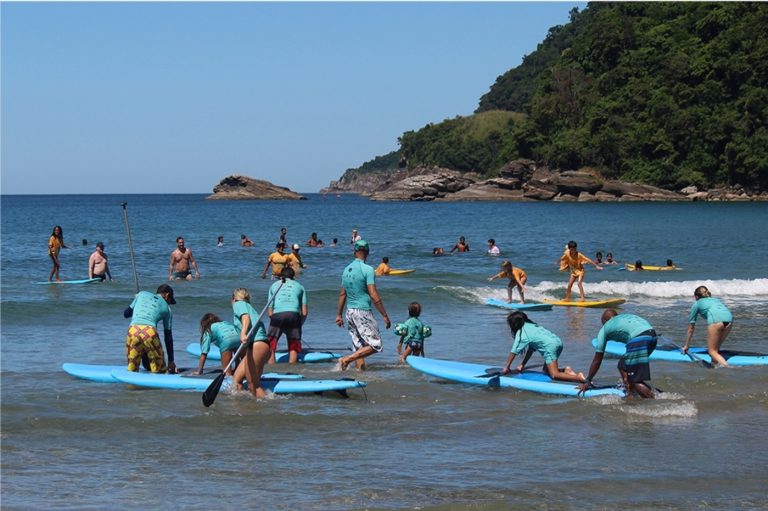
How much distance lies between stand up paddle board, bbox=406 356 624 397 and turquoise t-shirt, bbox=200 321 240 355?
105 inches

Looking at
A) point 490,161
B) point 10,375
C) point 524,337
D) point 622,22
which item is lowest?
point 10,375

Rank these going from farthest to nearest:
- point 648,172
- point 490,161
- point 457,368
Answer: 1. point 490,161
2. point 648,172
3. point 457,368

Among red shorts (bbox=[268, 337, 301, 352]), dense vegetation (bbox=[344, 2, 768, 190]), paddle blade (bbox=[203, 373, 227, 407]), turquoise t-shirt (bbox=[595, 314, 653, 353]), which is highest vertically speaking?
dense vegetation (bbox=[344, 2, 768, 190])

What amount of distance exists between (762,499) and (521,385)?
4.40 metres

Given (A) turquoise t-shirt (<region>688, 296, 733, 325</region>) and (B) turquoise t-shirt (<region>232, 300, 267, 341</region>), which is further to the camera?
(A) turquoise t-shirt (<region>688, 296, 733, 325</region>)

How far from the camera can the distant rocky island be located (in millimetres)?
173375

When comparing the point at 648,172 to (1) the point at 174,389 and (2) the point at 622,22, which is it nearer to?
(2) the point at 622,22

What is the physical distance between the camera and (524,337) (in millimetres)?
12359

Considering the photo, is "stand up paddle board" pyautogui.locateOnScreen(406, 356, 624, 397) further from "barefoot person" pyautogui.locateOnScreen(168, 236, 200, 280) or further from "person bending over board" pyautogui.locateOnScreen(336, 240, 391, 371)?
"barefoot person" pyautogui.locateOnScreen(168, 236, 200, 280)

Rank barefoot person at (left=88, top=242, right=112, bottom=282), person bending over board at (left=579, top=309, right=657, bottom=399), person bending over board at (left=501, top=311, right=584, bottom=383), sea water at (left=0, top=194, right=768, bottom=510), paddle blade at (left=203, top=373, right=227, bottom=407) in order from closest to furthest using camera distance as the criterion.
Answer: sea water at (left=0, top=194, right=768, bottom=510)
paddle blade at (left=203, top=373, right=227, bottom=407)
person bending over board at (left=579, top=309, right=657, bottom=399)
person bending over board at (left=501, top=311, right=584, bottom=383)
barefoot person at (left=88, top=242, right=112, bottom=282)

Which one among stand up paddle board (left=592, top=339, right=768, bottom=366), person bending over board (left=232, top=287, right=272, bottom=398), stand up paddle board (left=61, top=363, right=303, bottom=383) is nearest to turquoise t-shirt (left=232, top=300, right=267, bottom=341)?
person bending over board (left=232, top=287, right=272, bottom=398)

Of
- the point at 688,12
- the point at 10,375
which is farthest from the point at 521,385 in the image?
the point at 688,12

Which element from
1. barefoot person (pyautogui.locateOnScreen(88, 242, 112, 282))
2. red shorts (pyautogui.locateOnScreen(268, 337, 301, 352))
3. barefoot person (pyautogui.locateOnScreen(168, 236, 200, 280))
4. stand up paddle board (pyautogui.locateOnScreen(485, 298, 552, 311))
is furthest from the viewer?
barefoot person (pyautogui.locateOnScreen(88, 242, 112, 282))

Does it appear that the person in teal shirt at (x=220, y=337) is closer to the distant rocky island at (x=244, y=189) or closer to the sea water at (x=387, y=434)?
the sea water at (x=387, y=434)
